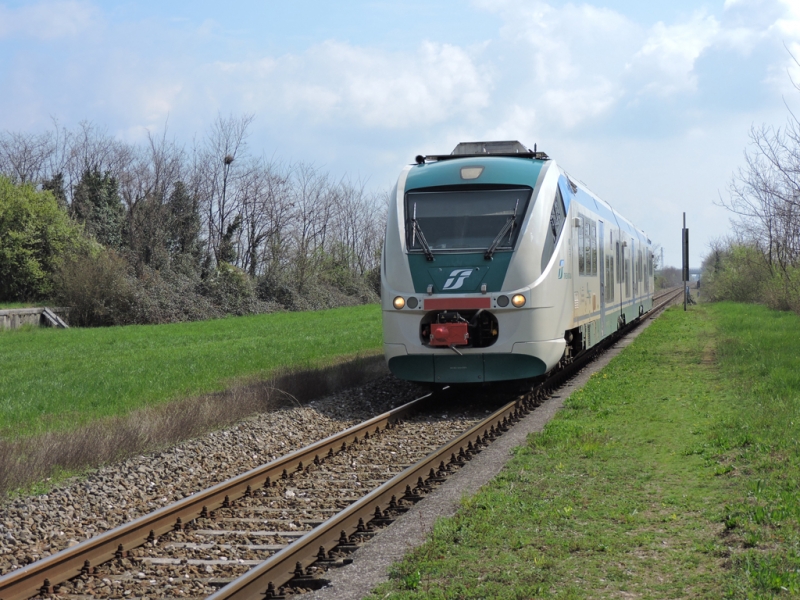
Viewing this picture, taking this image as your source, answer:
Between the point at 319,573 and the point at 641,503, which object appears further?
the point at 641,503

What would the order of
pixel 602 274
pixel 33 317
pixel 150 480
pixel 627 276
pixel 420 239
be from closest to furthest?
pixel 150 480 → pixel 420 239 → pixel 602 274 → pixel 627 276 → pixel 33 317

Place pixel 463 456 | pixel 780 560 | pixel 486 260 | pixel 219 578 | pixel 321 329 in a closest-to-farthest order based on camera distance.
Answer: pixel 780 560
pixel 219 578
pixel 463 456
pixel 486 260
pixel 321 329

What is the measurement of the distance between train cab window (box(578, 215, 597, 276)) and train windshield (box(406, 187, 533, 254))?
107 inches

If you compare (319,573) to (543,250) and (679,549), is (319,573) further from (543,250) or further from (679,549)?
(543,250)

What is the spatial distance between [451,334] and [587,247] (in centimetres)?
496

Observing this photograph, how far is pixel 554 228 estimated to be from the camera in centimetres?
1280

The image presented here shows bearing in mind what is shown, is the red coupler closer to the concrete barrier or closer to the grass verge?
the grass verge

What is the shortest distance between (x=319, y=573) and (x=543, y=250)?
24.7 feet

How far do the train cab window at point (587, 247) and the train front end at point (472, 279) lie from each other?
2.16m

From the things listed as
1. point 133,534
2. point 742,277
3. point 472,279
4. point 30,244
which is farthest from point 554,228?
point 742,277

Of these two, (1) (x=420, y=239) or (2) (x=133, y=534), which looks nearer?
(2) (x=133, y=534)

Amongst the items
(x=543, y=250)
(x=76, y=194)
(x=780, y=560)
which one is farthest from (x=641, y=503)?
(x=76, y=194)

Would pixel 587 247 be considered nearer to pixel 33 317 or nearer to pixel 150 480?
pixel 150 480

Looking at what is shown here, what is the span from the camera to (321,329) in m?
32.0
